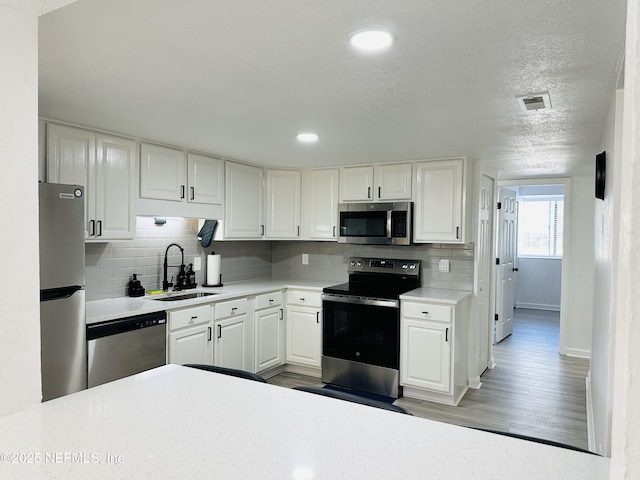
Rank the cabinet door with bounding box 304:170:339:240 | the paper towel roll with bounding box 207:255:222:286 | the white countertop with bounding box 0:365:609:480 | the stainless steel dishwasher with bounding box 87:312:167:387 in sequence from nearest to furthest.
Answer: the white countertop with bounding box 0:365:609:480 → the stainless steel dishwasher with bounding box 87:312:167:387 → the paper towel roll with bounding box 207:255:222:286 → the cabinet door with bounding box 304:170:339:240

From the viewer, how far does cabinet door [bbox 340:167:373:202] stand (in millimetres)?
4250

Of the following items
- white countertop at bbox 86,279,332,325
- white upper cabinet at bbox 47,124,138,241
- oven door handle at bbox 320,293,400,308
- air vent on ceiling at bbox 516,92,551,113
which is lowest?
oven door handle at bbox 320,293,400,308

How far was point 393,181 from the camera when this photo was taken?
4.11 m

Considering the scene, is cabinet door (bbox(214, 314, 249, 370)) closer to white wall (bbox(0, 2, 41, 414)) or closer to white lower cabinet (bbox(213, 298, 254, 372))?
white lower cabinet (bbox(213, 298, 254, 372))

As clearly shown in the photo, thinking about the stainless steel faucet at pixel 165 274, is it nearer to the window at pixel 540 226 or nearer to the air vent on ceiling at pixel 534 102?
the air vent on ceiling at pixel 534 102

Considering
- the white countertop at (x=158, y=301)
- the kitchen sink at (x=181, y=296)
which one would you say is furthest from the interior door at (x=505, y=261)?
the kitchen sink at (x=181, y=296)

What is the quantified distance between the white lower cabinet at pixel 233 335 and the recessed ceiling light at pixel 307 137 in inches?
61.7

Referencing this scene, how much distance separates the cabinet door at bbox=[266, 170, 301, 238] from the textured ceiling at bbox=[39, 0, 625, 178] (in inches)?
57.1

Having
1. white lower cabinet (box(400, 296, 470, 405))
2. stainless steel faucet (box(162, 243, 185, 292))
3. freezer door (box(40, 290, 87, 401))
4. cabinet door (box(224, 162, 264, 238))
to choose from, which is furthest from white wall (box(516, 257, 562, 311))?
freezer door (box(40, 290, 87, 401))

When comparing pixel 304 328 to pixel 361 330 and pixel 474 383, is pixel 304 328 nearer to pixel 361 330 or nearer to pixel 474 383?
pixel 361 330

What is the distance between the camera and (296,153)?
148 inches

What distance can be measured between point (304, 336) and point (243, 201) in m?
1.52

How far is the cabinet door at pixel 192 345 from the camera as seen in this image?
10.4ft

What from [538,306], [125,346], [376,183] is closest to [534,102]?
[376,183]
